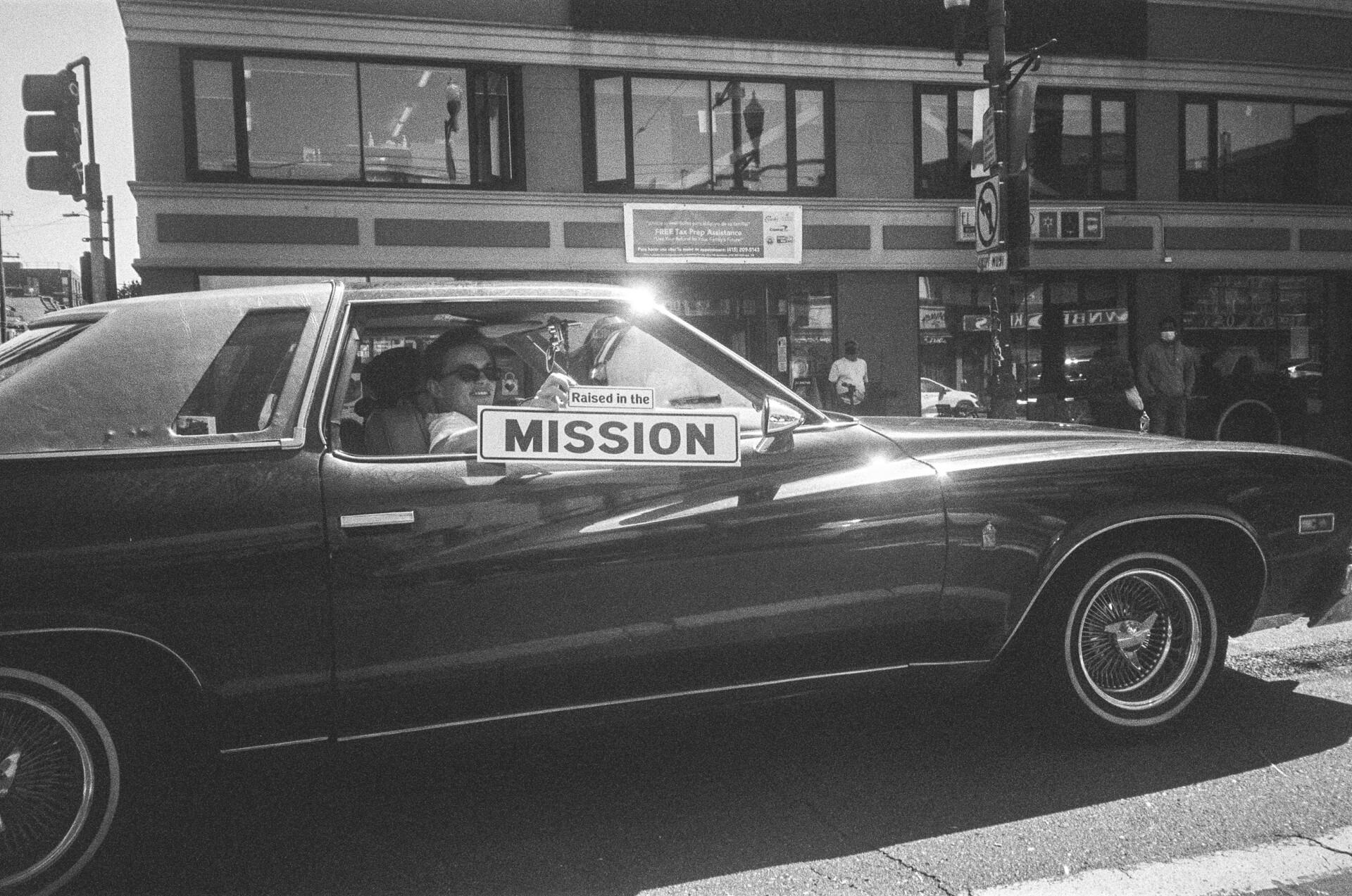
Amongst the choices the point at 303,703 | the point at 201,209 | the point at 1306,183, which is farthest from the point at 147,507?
the point at 1306,183

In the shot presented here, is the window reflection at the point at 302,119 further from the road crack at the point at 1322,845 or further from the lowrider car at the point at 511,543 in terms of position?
the road crack at the point at 1322,845

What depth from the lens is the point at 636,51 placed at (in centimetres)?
1480

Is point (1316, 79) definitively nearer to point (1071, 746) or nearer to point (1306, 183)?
point (1306, 183)

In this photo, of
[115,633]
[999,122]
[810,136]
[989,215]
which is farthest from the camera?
[810,136]

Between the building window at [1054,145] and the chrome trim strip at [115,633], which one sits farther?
the building window at [1054,145]

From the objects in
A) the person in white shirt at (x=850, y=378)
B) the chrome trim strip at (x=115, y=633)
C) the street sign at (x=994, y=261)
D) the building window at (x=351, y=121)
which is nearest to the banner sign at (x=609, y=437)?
the chrome trim strip at (x=115, y=633)

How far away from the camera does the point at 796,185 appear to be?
1555 cm

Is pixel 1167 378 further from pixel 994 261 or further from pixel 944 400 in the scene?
pixel 994 261

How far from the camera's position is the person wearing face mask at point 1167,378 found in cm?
1355

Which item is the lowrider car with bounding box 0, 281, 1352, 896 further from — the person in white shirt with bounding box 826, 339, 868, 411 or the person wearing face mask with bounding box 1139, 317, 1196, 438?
the person in white shirt with bounding box 826, 339, 868, 411

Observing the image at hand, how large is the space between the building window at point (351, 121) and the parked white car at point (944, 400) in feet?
20.7

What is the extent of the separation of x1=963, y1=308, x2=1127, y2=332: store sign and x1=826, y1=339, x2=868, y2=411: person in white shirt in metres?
2.42

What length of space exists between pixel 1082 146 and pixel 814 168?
13.5 feet

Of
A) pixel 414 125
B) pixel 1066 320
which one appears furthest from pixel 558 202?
pixel 1066 320
